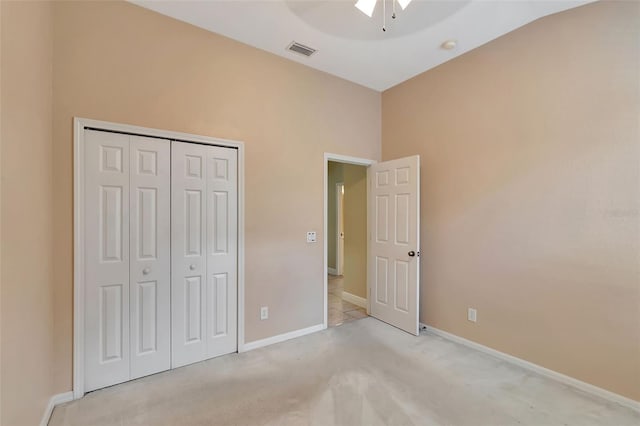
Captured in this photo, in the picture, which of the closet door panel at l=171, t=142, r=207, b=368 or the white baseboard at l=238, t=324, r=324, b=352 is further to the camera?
the white baseboard at l=238, t=324, r=324, b=352

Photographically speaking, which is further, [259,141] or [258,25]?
[259,141]

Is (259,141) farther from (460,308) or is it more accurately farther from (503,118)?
(460,308)

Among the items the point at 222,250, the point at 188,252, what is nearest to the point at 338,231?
the point at 222,250

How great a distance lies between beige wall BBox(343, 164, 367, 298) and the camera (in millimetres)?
4234

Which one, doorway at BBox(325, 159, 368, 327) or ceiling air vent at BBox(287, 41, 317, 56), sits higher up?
ceiling air vent at BBox(287, 41, 317, 56)

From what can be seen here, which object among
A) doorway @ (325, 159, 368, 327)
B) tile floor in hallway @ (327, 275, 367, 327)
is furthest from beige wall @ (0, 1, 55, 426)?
doorway @ (325, 159, 368, 327)

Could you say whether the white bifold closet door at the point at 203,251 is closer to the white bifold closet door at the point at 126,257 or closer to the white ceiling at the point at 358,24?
the white bifold closet door at the point at 126,257

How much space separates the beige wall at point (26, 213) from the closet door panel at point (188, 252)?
31.8 inches

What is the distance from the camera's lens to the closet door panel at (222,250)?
2648 millimetres

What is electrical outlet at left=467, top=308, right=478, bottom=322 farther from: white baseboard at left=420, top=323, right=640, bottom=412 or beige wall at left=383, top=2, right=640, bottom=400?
white baseboard at left=420, top=323, right=640, bottom=412

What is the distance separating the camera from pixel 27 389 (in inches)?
60.4

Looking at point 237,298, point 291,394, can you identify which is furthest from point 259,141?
point 291,394

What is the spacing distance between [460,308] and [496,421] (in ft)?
4.20

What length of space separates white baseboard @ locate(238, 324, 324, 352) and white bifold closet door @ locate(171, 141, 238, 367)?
15cm
